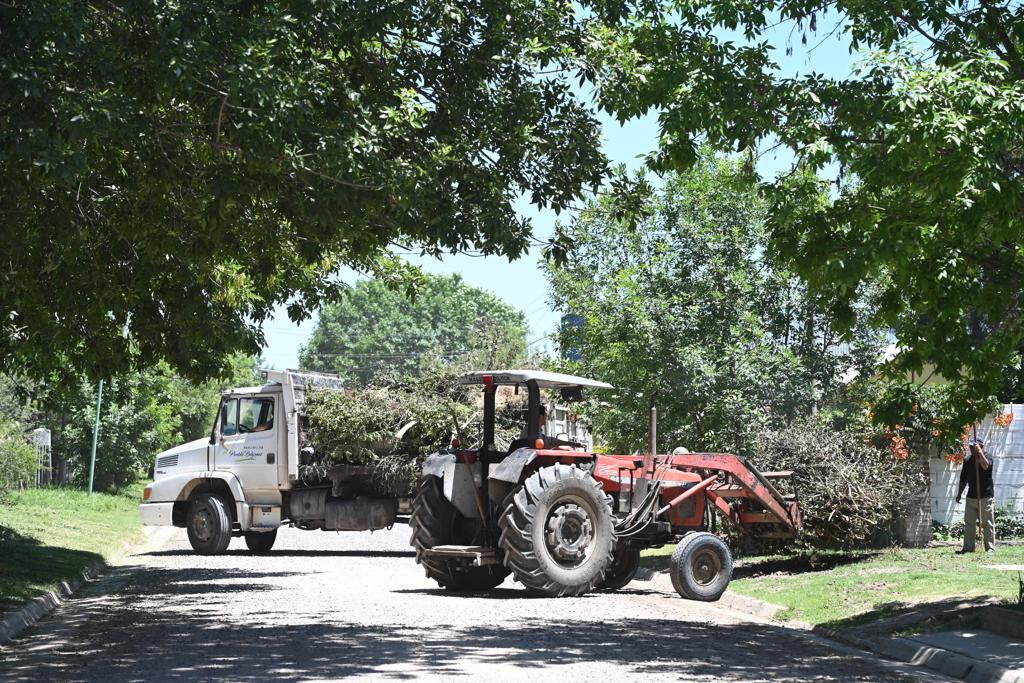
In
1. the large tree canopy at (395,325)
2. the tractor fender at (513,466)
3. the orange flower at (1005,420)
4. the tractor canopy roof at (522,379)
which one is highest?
the large tree canopy at (395,325)

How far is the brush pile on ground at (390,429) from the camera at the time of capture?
23.8 meters

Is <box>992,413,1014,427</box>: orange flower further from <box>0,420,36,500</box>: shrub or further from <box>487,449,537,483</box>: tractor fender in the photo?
<box>0,420,36,500</box>: shrub

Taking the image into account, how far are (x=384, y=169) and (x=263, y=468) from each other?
14786 millimetres

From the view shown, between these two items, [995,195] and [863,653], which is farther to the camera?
[863,653]

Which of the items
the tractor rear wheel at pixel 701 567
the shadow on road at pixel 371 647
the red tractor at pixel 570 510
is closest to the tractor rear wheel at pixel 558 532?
the red tractor at pixel 570 510

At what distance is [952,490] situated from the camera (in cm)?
2206

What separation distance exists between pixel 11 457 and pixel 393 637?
850 inches

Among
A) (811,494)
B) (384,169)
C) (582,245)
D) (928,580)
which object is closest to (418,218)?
(384,169)

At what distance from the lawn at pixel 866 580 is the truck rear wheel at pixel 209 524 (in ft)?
32.4

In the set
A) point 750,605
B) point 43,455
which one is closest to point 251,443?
point 750,605

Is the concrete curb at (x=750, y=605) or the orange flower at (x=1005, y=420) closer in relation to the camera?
the concrete curb at (x=750, y=605)

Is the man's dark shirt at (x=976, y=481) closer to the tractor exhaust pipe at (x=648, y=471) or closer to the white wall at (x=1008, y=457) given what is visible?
the white wall at (x=1008, y=457)

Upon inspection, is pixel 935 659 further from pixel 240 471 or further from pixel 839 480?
pixel 240 471

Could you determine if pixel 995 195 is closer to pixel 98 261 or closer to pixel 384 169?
pixel 384 169
